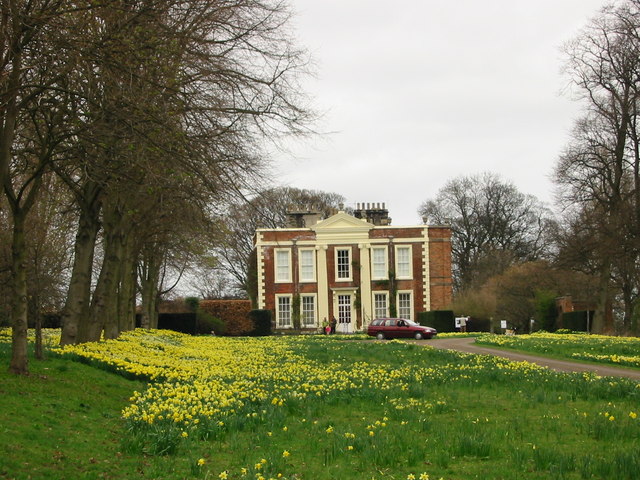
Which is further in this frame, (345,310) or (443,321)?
(345,310)

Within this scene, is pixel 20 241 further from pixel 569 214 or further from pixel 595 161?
pixel 569 214

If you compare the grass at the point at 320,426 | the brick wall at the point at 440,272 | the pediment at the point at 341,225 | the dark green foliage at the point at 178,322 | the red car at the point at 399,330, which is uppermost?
the pediment at the point at 341,225

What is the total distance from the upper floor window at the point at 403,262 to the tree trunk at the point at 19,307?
171 feet

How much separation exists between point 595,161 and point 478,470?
40.7 m

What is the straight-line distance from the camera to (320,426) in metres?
10.3

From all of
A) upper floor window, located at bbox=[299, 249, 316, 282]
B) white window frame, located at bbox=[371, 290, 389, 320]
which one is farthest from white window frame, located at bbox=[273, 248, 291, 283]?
white window frame, located at bbox=[371, 290, 389, 320]

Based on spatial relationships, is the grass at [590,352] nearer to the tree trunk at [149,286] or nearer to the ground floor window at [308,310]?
the tree trunk at [149,286]

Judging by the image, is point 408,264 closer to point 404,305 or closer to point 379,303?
point 404,305

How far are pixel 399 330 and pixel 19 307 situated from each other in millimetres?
36566

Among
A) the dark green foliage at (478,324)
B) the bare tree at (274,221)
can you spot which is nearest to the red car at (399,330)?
the dark green foliage at (478,324)

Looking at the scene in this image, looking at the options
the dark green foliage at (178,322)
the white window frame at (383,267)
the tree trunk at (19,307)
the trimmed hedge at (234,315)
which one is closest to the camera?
the tree trunk at (19,307)

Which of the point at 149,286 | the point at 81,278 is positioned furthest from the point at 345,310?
the point at 81,278

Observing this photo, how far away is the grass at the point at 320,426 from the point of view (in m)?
7.92

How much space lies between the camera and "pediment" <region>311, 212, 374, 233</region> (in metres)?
64.6
